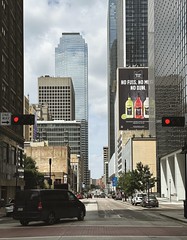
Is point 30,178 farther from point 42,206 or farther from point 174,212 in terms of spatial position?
point 42,206

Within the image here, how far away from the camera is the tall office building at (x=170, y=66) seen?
7588 centimetres

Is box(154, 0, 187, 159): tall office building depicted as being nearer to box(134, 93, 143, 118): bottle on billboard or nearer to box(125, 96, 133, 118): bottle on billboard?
box(134, 93, 143, 118): bottle on billboard

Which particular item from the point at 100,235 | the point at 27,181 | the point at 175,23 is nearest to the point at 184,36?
the point at 175,23

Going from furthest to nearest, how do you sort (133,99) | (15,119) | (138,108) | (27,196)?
(133,99)
(138,108)
(15,119)
(27,196)

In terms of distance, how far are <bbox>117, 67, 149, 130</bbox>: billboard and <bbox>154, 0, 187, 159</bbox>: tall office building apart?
71621 millimetres

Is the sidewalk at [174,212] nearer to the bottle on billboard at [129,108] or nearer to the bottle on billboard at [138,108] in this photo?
the bottle on billboard at [138,108]

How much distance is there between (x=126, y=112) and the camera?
178250mm

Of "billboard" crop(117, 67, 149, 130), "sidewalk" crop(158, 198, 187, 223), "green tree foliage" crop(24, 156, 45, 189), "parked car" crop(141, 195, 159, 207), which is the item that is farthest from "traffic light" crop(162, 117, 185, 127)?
"billboard" crop(117, 67, 149, 130)

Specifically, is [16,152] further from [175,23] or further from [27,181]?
[175,23]

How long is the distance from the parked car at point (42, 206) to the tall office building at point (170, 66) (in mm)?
44359

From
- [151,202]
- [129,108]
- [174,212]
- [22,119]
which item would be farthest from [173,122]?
[129,108]

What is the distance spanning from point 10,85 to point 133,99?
391ft

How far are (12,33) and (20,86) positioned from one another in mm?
9844

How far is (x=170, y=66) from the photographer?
3396 inches
